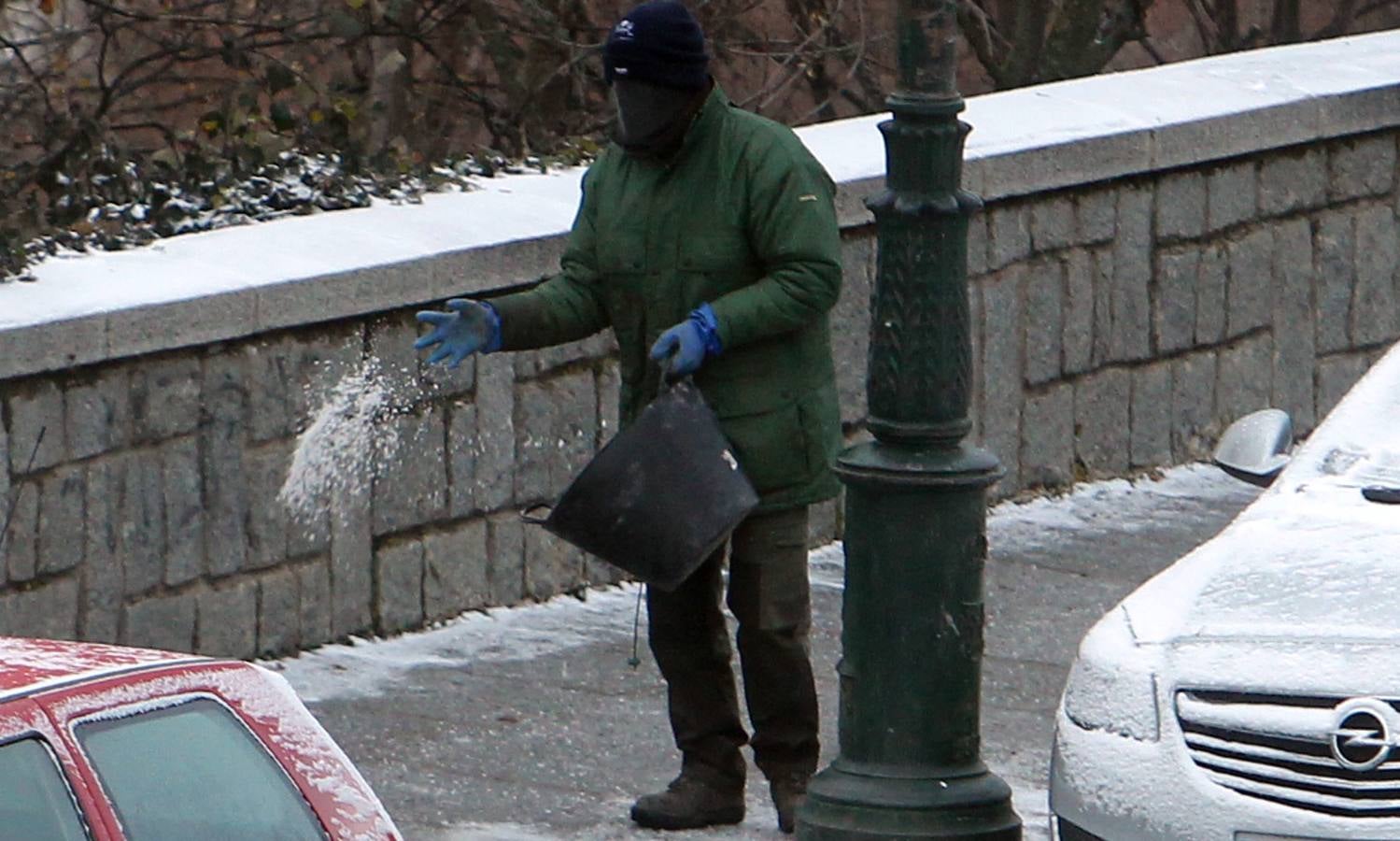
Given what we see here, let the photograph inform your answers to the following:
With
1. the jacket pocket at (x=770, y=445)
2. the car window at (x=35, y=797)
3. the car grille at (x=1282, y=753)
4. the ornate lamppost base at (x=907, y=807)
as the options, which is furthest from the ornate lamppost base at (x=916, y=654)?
the car window at (x=35, y=797)

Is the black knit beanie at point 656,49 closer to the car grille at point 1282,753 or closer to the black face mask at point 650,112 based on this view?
the black face mask at point 650,112

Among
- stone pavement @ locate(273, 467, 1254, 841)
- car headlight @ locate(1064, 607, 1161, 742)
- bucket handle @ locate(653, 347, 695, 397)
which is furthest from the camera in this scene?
stone pavement @ locate(273, 467, 1254, 841)

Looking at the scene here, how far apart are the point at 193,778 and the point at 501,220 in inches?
186

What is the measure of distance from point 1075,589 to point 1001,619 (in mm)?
487

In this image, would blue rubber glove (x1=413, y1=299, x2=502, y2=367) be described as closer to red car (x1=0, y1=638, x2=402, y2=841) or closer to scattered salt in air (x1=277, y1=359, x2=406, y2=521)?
scattered salt in air (x1=277, y1=359, x2=406, y2=521)

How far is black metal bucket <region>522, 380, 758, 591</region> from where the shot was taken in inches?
232

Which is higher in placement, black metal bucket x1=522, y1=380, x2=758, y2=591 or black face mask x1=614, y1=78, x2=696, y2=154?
black face mask x1=614, y1=78, x2=696, y2=154

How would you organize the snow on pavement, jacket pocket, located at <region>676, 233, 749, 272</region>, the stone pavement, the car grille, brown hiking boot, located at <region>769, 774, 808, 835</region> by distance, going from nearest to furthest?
the car grille < jacket pocket, located at <region>676, 233, 749, 272</region> < brown hiking boot, located at <region>769, 774, 808, 835</region> < the stone pavement < the snow on pavement

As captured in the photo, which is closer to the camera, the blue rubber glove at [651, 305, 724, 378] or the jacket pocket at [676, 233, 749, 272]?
the blue rubber glove at [651, 305, 724, 378]

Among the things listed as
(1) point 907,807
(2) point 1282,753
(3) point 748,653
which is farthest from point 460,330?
(2) point 1282,753

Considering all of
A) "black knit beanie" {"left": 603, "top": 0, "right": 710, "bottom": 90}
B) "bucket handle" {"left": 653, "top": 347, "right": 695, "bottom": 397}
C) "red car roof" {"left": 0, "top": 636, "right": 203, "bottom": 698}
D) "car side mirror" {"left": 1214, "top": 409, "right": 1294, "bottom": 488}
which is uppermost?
"black knit beanie" {"left": 603, "top": 0, "right": 710, "bottom": 90}

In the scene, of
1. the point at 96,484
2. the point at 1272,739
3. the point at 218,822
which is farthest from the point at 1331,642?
the point at 96,484

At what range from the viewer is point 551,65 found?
35.8ft

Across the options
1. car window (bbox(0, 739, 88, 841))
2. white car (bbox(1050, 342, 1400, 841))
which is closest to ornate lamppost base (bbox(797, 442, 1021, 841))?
white car (bbox(1050, 342, 1400, 841))
